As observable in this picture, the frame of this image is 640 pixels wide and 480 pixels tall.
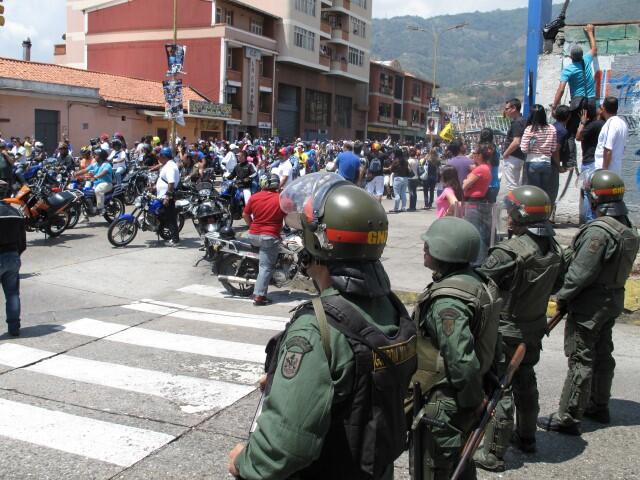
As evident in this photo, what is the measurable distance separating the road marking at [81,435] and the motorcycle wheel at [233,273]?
4.32 metres

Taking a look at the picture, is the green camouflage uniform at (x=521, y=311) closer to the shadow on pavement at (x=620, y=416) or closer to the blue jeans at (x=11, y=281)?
the shadow on pavement at (x=620, y=416)

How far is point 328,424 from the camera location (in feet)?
6.56

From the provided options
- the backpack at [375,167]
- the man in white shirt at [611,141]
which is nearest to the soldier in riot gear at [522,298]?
the man in white shirt at [611,141]

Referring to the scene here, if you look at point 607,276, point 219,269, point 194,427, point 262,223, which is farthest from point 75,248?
point 607,276

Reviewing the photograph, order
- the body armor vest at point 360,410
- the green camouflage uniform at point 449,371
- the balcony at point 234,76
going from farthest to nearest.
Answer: the balcony at point 234,76 → the green camouflage uniform at point 449,371 → the body armor vest at point 360,410

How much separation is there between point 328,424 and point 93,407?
375 centimetres

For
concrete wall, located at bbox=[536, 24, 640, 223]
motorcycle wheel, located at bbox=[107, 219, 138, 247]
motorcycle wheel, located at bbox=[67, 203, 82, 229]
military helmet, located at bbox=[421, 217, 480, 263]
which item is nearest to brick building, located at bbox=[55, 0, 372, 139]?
motorcycle wheel, located at bbox=[67, 203, 82, 229]

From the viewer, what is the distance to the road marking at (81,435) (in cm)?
435

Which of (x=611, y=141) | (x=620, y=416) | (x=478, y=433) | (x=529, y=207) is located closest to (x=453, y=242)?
(x=478, y=433)

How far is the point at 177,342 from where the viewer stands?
A: 23.1 feet

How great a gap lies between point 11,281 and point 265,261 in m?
3.12

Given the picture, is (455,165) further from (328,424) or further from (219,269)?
(328,424)

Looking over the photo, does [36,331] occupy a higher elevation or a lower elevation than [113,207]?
lower

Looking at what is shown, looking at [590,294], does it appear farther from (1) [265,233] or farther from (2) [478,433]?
(1) [265,233]
